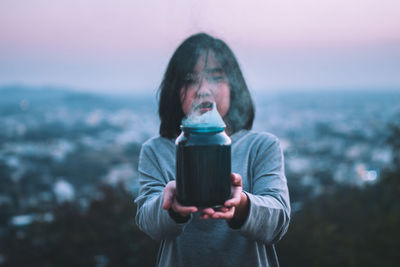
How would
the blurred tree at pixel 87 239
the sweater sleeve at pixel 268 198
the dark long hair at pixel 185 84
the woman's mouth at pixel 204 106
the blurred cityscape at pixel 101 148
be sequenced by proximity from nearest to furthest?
the sweater sleeve at pixel 268 198
the woman's mouth at pixel 204 106
the dark long hair at pixel 185 84
the blurred tree at pixel 87 239
the blurred cityscape at pixel 101 148

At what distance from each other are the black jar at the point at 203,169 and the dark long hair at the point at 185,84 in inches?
27.6

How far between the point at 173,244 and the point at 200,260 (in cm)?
17

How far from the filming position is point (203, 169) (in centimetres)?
135

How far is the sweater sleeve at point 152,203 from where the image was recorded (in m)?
1.55

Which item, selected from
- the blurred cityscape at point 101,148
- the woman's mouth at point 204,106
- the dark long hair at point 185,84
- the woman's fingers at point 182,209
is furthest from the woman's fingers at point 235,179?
the blurred cityscape at point 101,148

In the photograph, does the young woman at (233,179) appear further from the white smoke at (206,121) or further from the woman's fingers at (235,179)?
the white smoke at (206,121)

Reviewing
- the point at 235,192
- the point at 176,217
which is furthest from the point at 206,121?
the point at 176,217

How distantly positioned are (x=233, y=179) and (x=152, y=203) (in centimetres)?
42

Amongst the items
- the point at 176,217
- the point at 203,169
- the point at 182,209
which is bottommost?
the point at 176,217

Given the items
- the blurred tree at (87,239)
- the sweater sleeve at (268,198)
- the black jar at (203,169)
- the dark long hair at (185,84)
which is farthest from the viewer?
the blurred tree at (87,239)

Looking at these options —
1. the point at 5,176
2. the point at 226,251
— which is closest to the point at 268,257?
the point at 226,251

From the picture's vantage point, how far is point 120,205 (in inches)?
305

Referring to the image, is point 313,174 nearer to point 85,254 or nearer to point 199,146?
point 85,254

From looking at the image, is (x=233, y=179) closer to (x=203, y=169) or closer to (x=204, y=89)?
(x=203, y=169)
